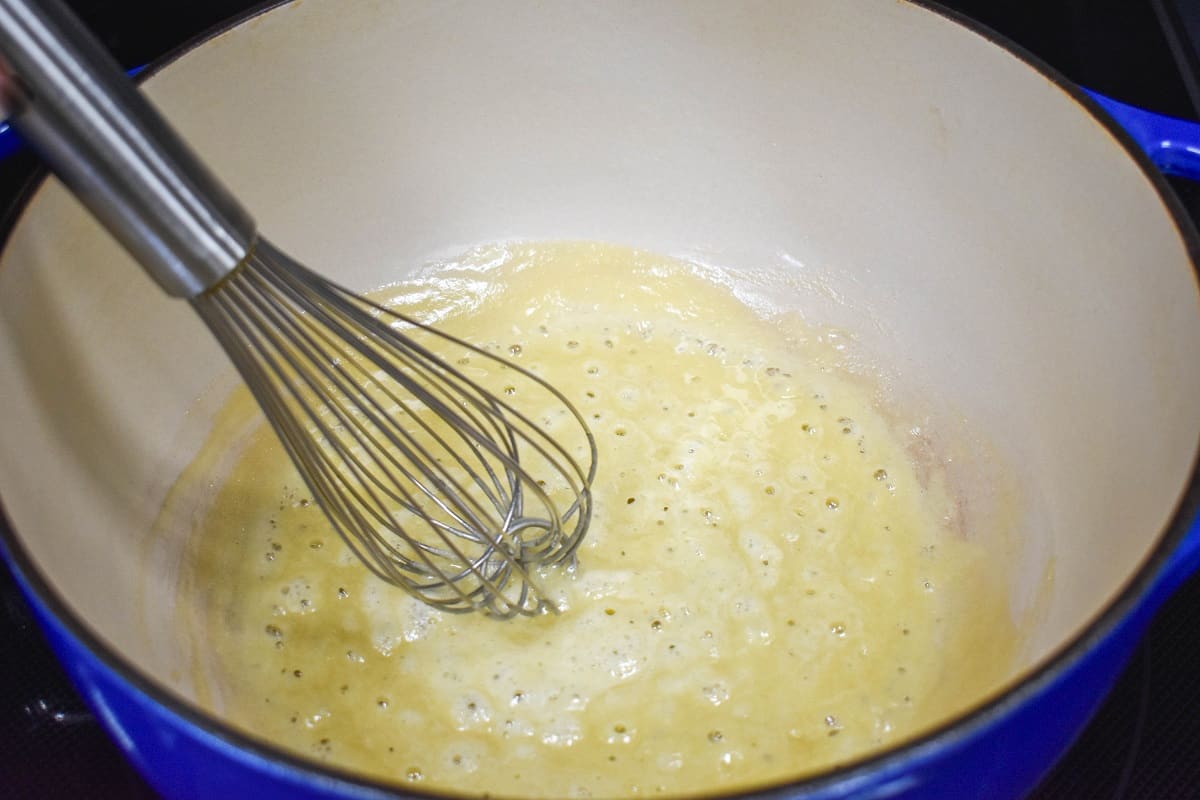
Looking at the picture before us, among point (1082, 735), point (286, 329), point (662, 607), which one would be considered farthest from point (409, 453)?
point (1082, 735)

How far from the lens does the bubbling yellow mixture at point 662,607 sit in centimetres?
67

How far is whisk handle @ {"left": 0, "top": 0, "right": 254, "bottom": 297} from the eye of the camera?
1.56 ft

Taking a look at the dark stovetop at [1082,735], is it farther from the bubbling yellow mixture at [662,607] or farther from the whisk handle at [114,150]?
the whisk handle at [114,150]

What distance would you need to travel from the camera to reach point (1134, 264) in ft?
2.22

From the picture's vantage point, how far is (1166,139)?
702mm

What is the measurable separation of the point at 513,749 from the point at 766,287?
0.42 m

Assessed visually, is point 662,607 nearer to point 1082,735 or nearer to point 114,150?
point 1082,735

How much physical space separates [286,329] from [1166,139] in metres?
0.50

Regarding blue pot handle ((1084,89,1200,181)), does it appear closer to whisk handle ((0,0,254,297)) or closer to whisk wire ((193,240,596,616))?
whisk wire ((193,240,596,616))

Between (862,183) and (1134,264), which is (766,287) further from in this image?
(1134,264)

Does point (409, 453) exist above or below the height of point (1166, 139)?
above

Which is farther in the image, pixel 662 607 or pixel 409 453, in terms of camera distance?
pixel 662 607

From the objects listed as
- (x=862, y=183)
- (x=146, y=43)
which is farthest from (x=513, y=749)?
(x=146, y=43)

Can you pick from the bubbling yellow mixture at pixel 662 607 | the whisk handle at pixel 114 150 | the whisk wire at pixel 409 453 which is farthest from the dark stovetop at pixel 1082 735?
the whisk handle at pixel 114 150
